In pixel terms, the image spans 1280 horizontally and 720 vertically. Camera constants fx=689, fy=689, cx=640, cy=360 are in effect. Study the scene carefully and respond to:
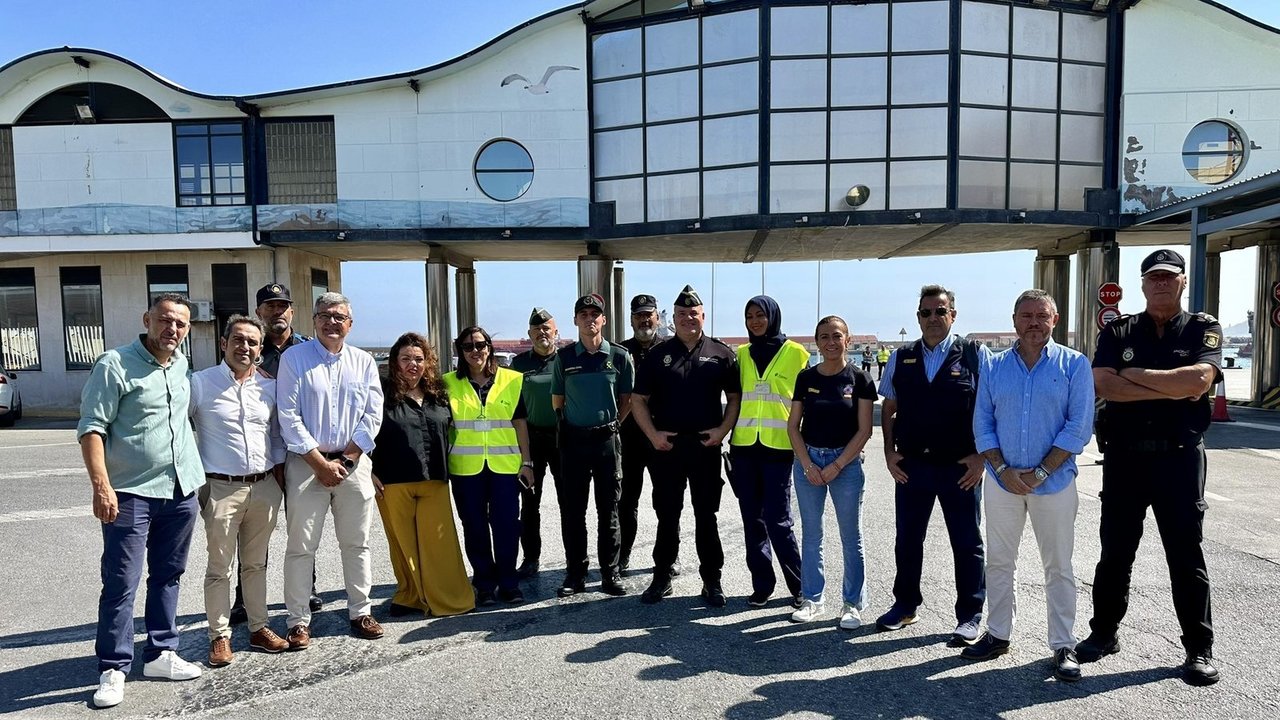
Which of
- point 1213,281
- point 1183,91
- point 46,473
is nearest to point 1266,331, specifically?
point 1213,281

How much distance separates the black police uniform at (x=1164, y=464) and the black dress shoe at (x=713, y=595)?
213 centimetres

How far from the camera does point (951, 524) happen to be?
12.9 ft

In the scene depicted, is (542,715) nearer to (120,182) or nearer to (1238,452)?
(1238,452)

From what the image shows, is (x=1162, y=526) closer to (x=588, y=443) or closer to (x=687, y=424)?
(x=687, y=424)

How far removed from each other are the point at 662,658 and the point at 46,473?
985 centimetres

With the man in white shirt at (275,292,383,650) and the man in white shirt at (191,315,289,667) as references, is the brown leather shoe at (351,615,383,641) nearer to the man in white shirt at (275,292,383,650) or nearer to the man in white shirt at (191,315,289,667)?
the man in white shirt at (275,292,383,650)

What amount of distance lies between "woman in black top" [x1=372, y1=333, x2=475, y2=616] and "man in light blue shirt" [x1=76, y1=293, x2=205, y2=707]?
40.8 inches

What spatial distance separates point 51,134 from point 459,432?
66.3 ft

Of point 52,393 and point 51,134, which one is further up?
point 51,134

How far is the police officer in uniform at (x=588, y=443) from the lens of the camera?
480 cm

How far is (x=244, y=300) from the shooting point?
Result: 18594 mm

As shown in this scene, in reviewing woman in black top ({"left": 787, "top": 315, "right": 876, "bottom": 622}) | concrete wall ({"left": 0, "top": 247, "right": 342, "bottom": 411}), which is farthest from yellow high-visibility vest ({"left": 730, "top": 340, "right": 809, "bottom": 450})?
concrete wall ({"left": 0, "top": 247, "right": 342, "bottom": 411})

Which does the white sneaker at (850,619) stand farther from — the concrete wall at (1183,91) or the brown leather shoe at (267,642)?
the concrete wall at (1183,91)

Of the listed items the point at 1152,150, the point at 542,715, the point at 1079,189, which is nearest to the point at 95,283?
the point at 542,715
